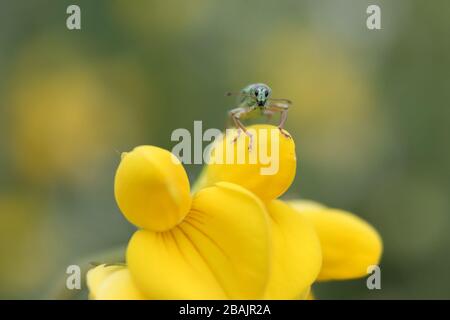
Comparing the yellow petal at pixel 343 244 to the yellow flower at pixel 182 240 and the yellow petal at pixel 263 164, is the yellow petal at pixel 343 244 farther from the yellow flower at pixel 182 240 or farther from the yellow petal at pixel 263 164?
the yellow flower at pixel 182 240

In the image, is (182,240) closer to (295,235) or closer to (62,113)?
(295,235)

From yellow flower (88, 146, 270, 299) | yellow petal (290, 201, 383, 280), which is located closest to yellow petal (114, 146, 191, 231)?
yellow flower (88, 146, 270, 299)

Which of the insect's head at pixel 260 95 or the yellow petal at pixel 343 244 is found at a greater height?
the insect's head at pixel 260 95

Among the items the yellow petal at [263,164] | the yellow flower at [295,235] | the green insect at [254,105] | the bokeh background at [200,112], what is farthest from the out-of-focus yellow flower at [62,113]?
the yellow petal at [263,164]

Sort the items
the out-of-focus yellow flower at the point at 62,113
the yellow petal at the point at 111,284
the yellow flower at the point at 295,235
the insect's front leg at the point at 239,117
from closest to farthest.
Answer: the yellow petal at the point at 111,284
the yellow flower at the point at 295,235
the insect's front leg at the point at 239,117
the out-of-focus yellow flower at the point at 62,113
